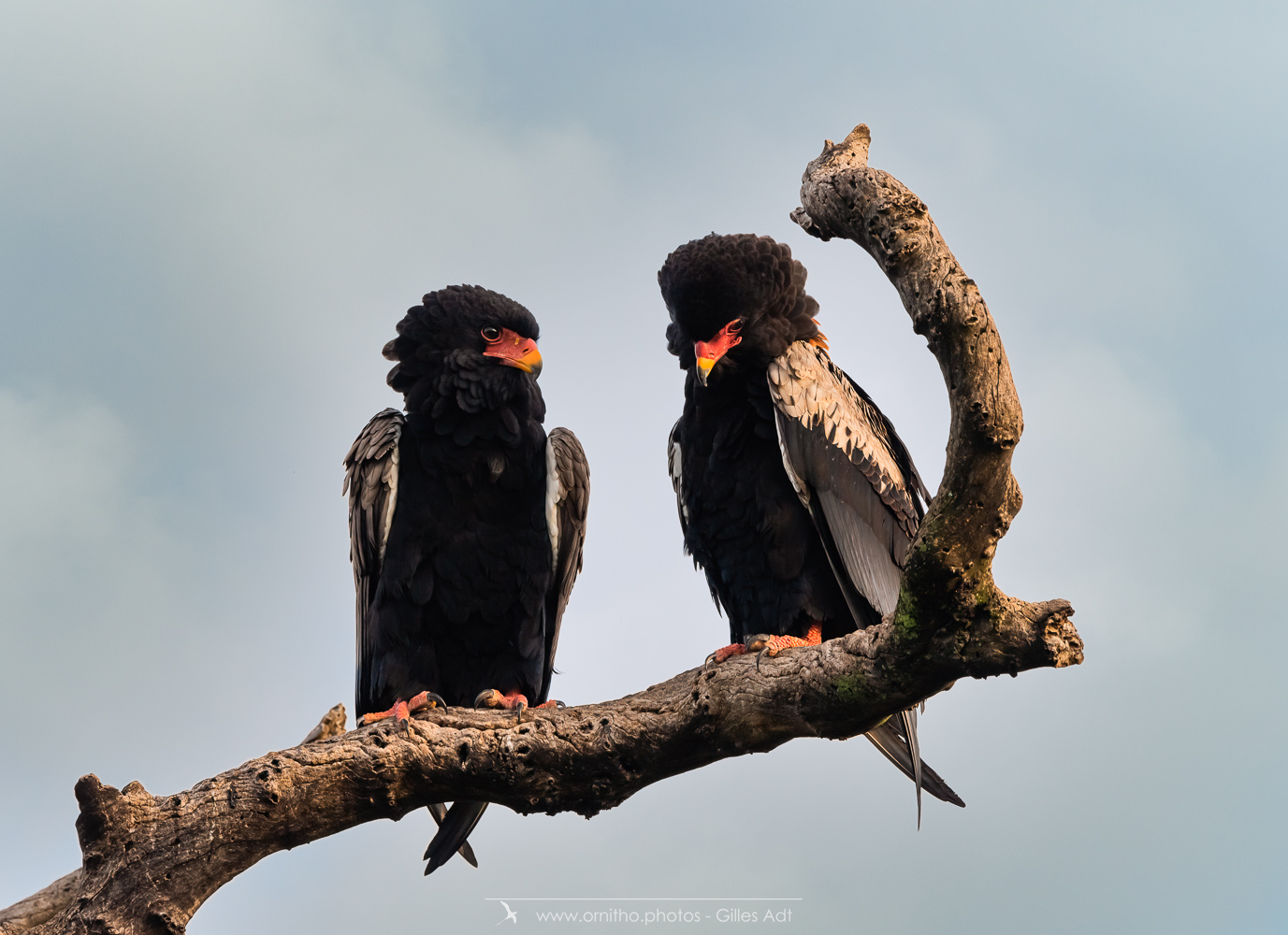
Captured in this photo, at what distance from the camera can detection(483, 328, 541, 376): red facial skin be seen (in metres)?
7.43

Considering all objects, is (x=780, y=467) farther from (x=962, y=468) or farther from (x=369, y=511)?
(x=369, y=511)

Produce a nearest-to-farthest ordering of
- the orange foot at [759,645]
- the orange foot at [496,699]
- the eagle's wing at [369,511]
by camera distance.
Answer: the orange foot at [759,645] → the orange foot at [496,699] → the eagle's wing at [369,511]

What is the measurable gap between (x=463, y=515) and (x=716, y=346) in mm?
2040

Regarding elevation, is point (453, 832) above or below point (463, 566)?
below

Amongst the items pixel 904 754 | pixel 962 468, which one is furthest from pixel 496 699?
pixel 962 468

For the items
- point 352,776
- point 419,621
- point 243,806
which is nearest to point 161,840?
point 243,806

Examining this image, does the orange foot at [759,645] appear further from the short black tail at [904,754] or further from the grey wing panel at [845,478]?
the short black tail at [904,754]

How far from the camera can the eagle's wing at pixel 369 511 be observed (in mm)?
7219

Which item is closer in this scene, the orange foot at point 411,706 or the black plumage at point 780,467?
the orange foot at point 411,706

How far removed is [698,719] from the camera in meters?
5.32

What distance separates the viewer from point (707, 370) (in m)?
6.45

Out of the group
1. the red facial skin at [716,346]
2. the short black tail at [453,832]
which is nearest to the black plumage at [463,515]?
the short black tail at [453,832]

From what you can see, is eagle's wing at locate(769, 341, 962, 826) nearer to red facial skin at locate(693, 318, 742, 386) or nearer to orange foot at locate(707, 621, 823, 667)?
red facial skin at locate(693, 318, 742, 386)

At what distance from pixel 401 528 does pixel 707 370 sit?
2329 mm
